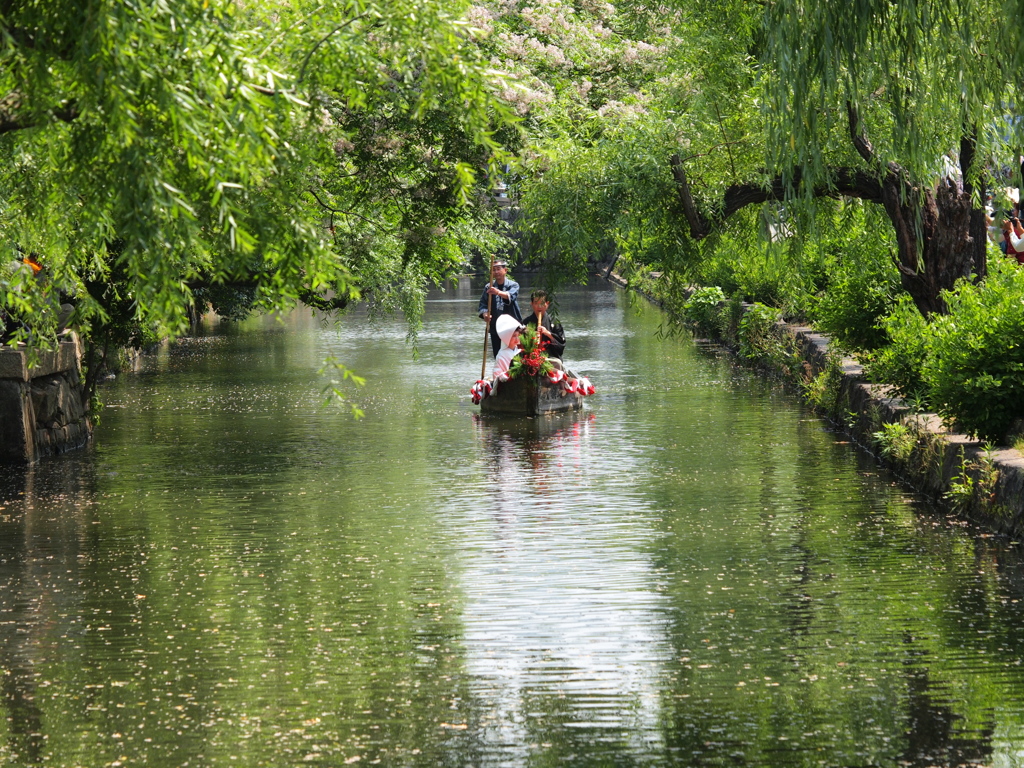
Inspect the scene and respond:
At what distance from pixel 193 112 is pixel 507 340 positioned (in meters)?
14.6

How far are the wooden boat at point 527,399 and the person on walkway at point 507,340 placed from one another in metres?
0.26

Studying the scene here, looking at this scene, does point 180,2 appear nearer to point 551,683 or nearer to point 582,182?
point 551,683

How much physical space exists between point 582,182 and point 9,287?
8221 millimetres

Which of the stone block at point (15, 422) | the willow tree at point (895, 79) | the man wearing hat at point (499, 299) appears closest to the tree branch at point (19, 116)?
the willow tree at point (895, 79)

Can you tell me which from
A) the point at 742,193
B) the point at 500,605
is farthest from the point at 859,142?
the point at 500,605

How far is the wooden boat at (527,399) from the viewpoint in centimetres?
2027

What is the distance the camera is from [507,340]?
2066 cm

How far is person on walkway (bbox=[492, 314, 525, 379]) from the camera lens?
20516 mm

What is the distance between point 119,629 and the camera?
946cm

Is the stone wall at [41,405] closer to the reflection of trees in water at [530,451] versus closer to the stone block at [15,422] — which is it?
the stone block at [15,422]

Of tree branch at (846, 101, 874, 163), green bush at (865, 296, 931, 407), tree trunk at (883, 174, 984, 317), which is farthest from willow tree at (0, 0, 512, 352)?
tree trunk at (883, 174, 984, 317)

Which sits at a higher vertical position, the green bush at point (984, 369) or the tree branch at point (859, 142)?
the tree branch at point (859, 142)

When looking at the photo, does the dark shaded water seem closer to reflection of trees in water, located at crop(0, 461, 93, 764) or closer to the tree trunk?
reflection of trees in water, located at crop(0, 461, 93, 764)

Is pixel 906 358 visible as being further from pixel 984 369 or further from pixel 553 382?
pixel 553 382
